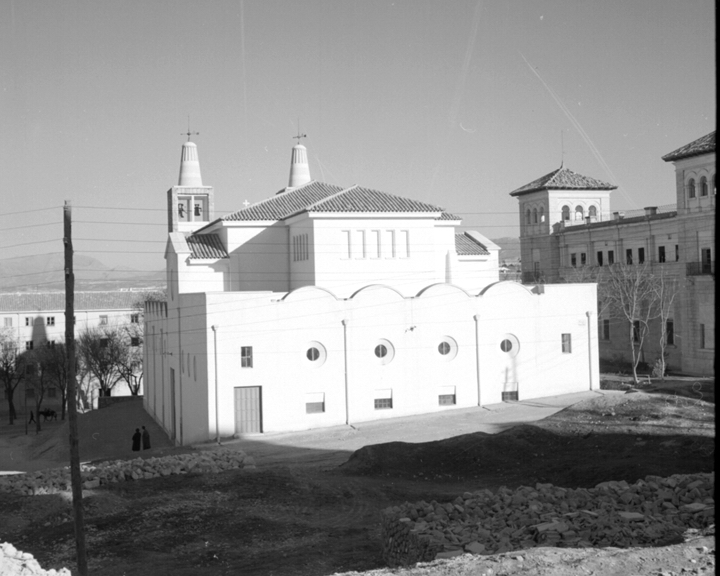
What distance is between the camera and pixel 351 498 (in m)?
21.5

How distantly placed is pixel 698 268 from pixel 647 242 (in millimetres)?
6413

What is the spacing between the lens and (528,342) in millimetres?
37500

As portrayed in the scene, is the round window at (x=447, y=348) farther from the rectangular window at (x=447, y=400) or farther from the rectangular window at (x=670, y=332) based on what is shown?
the rectangular window at (x=670, y=332)

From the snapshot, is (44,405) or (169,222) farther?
(44,405)

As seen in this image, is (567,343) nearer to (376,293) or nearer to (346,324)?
(376,293)

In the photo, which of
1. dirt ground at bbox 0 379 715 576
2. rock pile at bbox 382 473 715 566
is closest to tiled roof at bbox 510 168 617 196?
dirt ground at bbox 0 379 715 576

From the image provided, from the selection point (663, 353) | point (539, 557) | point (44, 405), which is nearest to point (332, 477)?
point (539, 557)

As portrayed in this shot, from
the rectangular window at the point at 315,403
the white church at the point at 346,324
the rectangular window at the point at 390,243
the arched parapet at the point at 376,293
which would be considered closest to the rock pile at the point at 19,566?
the white church at the point at 346,324

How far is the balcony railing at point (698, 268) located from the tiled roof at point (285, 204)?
21.4 meters

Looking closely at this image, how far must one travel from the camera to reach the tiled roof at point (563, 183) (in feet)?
217

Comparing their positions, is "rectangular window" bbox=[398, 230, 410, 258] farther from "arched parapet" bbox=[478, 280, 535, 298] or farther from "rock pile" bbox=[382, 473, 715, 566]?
"rock pile" bbox=[382, 473, 715, 566]

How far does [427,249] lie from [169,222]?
2049 cm

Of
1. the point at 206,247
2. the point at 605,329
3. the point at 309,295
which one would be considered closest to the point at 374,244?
the point at 309,295

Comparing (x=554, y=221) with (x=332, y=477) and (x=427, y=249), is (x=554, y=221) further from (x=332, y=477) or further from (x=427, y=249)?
(x=332, y=477)
